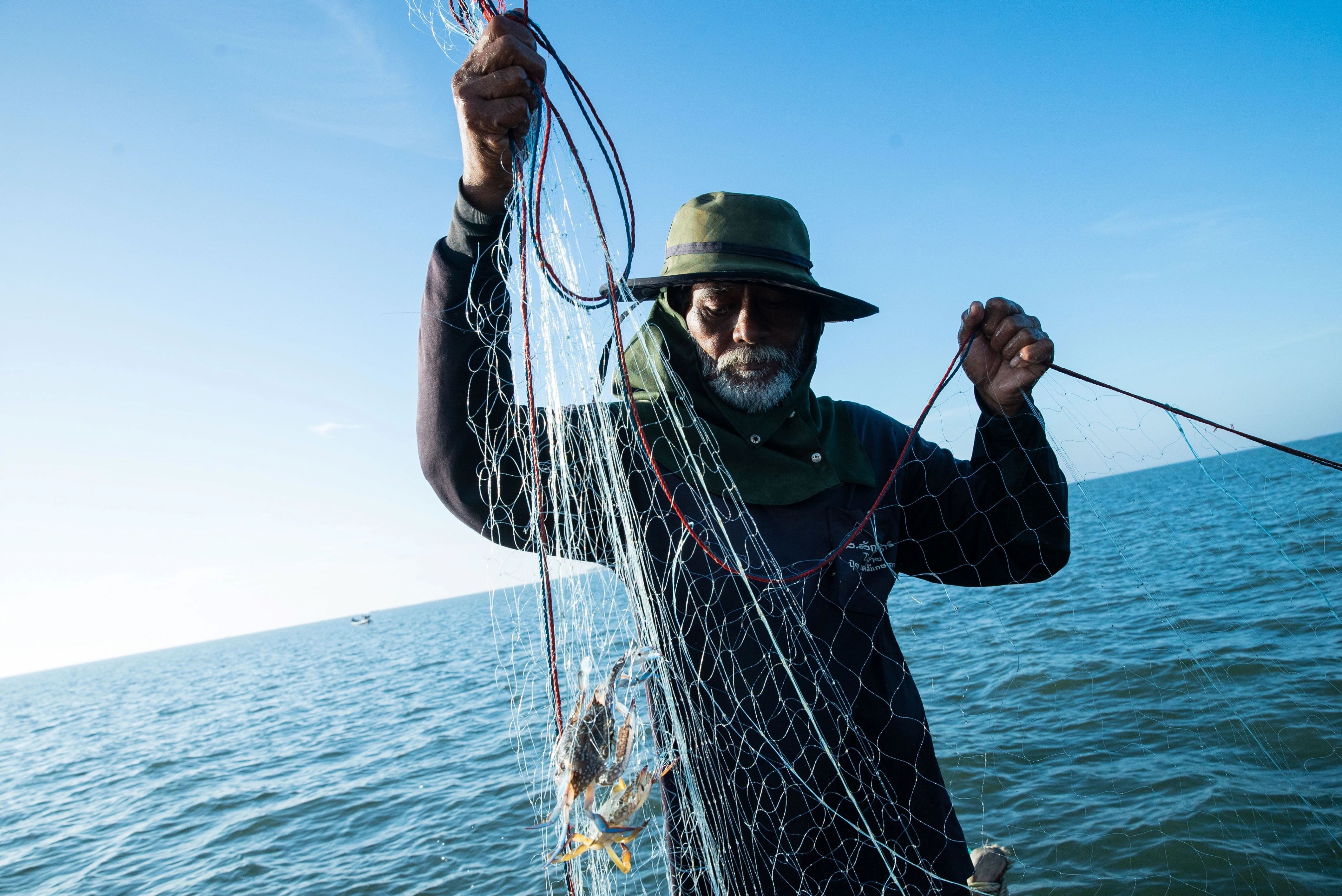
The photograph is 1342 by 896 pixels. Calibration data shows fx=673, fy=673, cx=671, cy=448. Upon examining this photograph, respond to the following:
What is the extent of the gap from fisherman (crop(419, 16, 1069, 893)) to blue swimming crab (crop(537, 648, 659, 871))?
0.66 feet

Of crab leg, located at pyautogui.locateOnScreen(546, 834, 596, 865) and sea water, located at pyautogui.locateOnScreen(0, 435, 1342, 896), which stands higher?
crab leg, located at pyautogui.locateOnScreen(546, 834, 596, 865)

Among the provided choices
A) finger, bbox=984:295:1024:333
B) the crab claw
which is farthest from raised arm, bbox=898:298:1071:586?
the crab claw

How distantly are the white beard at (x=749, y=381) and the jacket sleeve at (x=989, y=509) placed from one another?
50 centimetres

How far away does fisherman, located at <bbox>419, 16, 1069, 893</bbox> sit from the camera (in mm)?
1729

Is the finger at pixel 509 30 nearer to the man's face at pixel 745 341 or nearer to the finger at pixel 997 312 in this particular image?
the man's face at pixel 745 341

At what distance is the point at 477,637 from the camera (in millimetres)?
31938

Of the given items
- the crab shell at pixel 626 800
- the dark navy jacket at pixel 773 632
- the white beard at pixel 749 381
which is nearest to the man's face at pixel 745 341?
the white beard at pixel 749 381

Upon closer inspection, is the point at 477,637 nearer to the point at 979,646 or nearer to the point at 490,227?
the point at 979,646

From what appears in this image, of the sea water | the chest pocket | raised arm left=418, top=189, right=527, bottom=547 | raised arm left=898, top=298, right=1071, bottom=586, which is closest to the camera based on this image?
raised arm left=418, top=189, right=527, bottom=547

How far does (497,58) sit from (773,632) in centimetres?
159

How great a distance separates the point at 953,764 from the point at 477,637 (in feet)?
93.6

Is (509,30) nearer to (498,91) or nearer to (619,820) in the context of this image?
(498,91)

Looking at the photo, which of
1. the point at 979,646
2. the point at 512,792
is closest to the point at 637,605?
the point at 512,792

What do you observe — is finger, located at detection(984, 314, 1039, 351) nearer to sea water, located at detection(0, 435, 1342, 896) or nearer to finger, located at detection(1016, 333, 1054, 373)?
finger, located at detection(1016, 333, 1054, 373)
